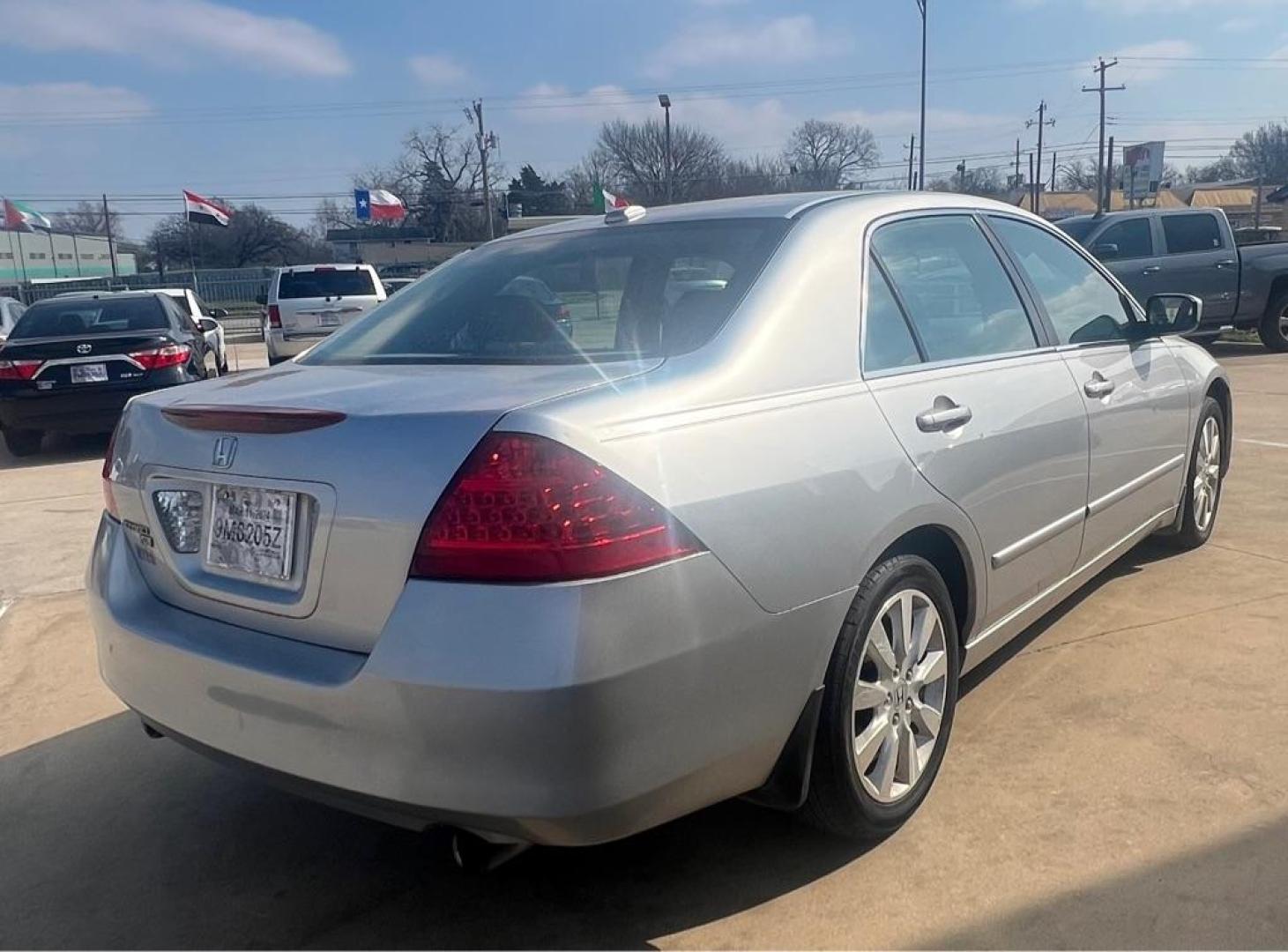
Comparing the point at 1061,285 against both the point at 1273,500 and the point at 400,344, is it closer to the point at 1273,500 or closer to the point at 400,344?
the point at 400,344

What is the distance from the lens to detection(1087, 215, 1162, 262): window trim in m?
13.3

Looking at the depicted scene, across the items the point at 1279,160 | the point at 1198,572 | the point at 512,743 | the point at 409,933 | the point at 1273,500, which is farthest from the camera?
the point at 1279,160

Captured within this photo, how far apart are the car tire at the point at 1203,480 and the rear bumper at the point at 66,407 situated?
26.3 feet

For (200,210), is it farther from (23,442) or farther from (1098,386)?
(1098,386)

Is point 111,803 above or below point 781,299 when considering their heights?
below

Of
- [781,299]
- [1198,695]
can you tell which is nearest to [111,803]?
[781,299]

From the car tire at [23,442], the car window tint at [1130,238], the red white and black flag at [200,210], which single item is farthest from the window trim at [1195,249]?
the red white and black flag at [200,210]

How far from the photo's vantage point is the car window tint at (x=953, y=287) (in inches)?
121

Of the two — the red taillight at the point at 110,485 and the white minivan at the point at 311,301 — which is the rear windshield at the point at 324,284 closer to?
the white minivan at the point at 311,301

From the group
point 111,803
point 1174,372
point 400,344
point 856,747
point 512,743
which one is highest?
point 400,344

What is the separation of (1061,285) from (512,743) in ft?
9.62

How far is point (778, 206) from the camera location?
10.2ft

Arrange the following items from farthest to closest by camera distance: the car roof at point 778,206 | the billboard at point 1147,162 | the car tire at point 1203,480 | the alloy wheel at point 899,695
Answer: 1. the billboard at point 1147,162
2. the car tire at point 1203,480
3. the car roof at point 778,206
4. the alloy wheel at point 899,695

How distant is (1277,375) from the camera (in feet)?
39.7
